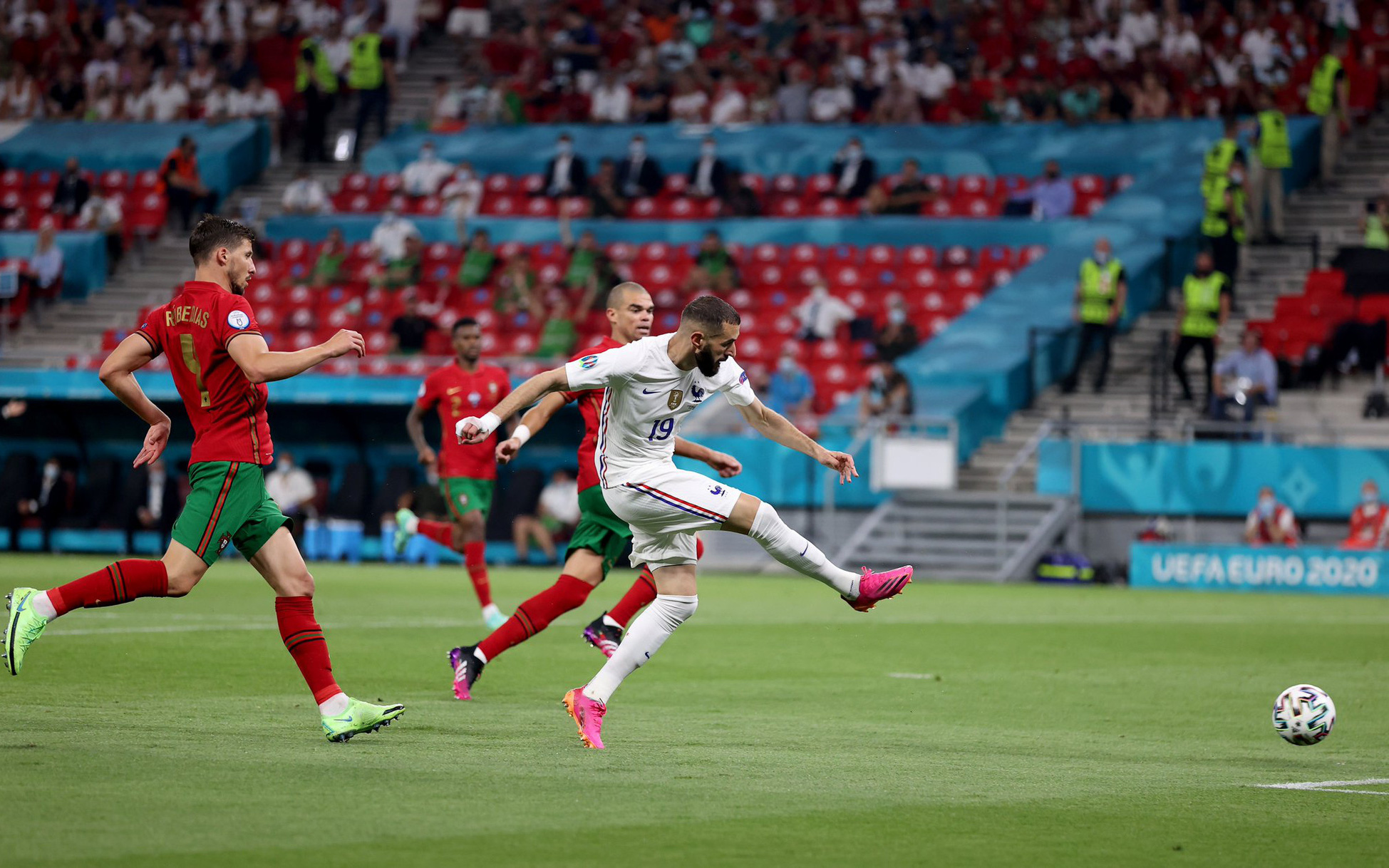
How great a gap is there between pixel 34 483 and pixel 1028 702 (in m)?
22.0

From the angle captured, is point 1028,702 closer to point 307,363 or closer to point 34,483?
point 307,363

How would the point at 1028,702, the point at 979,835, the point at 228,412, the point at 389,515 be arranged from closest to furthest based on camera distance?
the point at 979,835 < the point at 228,412 < the point at 1028,702 < the point at 389,515

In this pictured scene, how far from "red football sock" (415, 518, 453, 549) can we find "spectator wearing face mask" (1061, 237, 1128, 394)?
46.0 ft

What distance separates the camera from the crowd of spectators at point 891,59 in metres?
32.2

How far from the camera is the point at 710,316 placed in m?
8.71

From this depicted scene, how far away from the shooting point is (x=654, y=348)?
8836mm

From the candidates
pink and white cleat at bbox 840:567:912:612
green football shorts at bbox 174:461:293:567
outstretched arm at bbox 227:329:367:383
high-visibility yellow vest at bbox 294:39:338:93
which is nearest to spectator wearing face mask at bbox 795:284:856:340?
high-visibility yellow vest at bbox 294:39:338:93

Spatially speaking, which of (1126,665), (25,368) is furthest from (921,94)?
(1126,665)

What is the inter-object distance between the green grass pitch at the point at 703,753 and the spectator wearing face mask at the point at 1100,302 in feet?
38.3

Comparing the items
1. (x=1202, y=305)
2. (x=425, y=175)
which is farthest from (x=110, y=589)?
(x=425, y=175)

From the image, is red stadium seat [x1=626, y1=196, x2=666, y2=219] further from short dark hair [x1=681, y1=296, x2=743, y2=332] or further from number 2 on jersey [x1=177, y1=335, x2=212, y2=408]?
number 2 on jersey [x1=177, y1=335, x2=212, y2=408]

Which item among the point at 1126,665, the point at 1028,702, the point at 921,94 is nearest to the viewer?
the point at 1028,702

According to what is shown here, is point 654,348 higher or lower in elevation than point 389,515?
higher

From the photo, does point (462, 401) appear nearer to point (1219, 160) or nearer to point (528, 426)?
point (528, 426)
